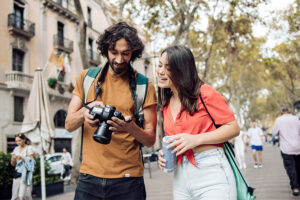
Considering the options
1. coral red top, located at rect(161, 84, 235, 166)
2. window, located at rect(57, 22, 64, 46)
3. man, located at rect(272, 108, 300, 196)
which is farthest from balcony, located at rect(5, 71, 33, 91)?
coral red top, located at rect(161, 84, 235, 166)

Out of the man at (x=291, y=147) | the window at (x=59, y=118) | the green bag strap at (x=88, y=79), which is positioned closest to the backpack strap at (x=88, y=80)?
the green bag strap at (x=88, y=79)

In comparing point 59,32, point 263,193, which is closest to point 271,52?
point 59,32

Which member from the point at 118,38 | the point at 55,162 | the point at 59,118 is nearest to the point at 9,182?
the point at 55,162

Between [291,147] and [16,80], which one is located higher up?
[16,80]

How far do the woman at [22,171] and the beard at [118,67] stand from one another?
558cm

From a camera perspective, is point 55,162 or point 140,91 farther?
point 55,162

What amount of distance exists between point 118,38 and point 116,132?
722 mm

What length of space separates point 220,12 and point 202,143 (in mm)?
13334

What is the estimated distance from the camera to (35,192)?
872cm

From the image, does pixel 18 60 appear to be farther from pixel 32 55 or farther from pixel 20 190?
pixel 20 190

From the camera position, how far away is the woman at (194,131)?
1857mm

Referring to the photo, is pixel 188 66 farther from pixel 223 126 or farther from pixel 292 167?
pixel 292 167

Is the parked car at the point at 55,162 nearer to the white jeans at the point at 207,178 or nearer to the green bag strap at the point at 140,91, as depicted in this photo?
the green bag strap at the point at 140,91

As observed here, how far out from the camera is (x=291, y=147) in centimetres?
640
